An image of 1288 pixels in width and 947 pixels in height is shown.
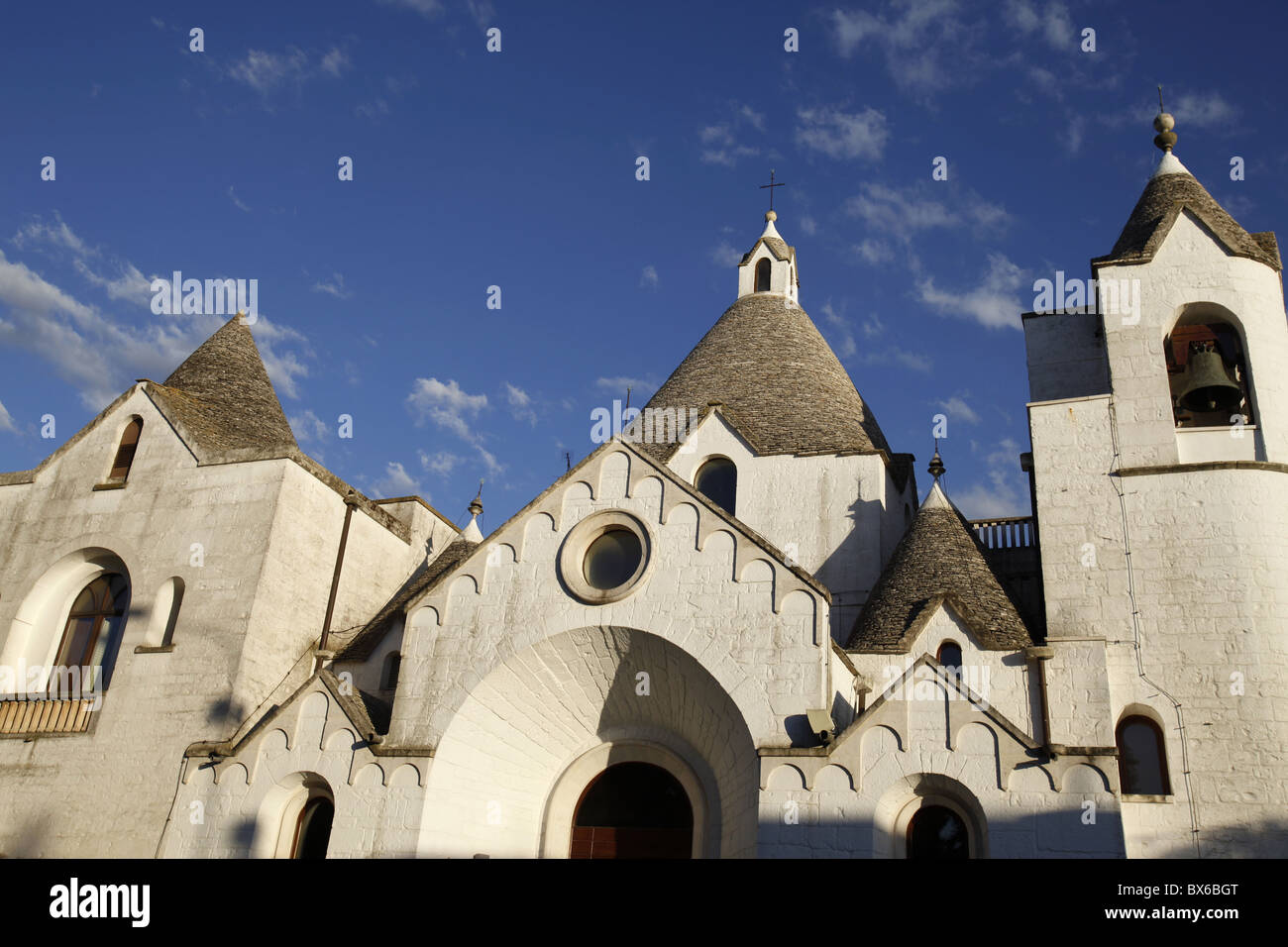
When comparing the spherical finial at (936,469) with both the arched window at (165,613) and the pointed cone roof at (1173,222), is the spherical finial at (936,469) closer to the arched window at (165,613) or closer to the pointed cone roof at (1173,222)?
the pointed cone roof at (1173,222)

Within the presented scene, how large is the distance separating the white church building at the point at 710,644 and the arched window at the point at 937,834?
0.13 feet

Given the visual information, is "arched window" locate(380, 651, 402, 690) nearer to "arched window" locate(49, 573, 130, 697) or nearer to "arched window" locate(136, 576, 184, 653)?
"arched window" locate(136, 576, 184, 653)

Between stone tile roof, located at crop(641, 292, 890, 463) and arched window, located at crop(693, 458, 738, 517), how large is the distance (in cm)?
79

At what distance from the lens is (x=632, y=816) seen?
17031mm

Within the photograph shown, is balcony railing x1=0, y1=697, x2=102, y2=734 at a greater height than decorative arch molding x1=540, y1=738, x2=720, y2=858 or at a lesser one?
greater

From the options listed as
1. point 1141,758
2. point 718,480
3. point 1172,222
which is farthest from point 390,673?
Answer: point 1172,222

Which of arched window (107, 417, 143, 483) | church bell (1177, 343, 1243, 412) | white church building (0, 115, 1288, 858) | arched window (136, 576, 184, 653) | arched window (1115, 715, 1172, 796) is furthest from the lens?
arched window (107, 417, 143, 483)

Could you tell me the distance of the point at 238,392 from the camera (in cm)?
2373

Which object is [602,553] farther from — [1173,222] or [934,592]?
[1173,222]

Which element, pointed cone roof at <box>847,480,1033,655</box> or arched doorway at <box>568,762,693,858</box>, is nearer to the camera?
arched doorway at <box>568,762,693,858</box>

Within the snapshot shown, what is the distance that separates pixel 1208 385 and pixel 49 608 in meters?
21.8

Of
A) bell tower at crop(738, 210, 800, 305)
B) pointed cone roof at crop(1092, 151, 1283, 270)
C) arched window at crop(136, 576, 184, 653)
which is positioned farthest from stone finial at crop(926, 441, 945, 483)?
arched window at crop(136, 576, 184, 653)

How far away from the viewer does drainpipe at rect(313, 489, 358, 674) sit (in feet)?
65.2

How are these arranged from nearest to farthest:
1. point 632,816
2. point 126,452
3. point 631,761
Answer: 1. point 632,816
2. point 631,761
3. point 126,452
